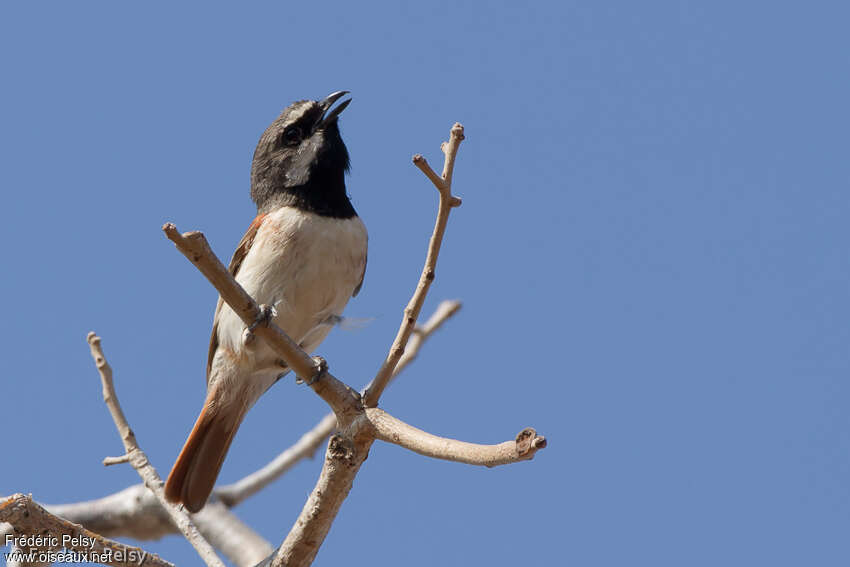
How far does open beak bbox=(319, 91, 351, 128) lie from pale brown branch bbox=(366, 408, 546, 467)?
3396 mm

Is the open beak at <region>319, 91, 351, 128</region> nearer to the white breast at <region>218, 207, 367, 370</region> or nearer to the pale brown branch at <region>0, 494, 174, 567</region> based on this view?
the white breast at <region>218, 207, 367, 370</region>

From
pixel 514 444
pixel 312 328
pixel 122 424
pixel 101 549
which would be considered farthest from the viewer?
pixel 312 328

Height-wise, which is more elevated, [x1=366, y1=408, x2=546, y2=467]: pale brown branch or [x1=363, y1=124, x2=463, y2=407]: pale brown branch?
[x1=363, y1=124, x2=463, y2=407]: pale brown branch

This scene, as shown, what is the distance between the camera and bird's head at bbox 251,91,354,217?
7.24 meters

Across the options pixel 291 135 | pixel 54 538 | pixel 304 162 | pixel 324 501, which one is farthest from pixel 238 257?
pixel 54 538

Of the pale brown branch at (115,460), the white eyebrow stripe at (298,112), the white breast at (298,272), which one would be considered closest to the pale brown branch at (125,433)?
the pale brown branch at (115,460)

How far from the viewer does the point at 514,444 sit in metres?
3.93

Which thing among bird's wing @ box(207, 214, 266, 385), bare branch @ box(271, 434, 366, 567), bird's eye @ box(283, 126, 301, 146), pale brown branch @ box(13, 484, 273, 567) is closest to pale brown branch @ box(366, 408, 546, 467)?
bare branch @ box(271, 434, 366, 567)

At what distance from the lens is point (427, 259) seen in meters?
4.69

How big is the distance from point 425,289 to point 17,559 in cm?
234

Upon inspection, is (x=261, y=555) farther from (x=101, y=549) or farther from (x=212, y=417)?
(x=101, y=549)

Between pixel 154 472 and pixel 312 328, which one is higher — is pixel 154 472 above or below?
below

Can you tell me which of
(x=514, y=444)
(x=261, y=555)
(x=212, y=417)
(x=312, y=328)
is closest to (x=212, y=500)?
(x=261, y=555)

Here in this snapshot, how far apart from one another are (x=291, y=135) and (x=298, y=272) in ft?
5.18
